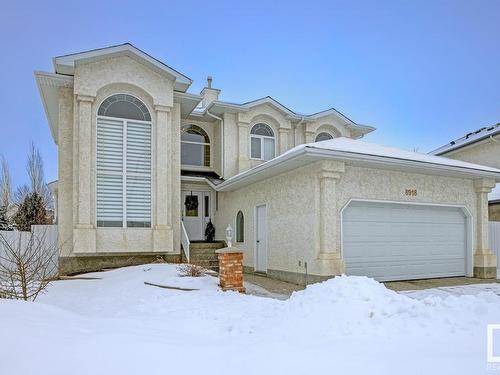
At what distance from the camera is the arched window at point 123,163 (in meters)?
12.1

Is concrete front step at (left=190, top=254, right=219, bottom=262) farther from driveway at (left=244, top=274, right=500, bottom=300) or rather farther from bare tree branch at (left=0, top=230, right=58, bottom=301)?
bare tree branch at (left=0, top=230, right=58, bottom=301)

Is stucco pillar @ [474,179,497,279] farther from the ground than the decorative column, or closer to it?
closer to it

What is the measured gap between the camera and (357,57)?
845 inches

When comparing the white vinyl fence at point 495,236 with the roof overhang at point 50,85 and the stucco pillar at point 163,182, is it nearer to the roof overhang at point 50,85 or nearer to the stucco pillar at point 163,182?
the stucco pillar at point 163,182

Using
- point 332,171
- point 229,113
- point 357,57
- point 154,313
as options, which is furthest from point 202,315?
point 357,57

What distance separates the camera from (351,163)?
402 inches

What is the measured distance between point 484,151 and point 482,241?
9509 mm

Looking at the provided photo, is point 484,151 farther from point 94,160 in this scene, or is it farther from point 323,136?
point 94,160

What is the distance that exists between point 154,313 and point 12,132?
160 feet

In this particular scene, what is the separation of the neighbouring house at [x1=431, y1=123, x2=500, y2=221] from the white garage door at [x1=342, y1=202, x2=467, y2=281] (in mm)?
6681

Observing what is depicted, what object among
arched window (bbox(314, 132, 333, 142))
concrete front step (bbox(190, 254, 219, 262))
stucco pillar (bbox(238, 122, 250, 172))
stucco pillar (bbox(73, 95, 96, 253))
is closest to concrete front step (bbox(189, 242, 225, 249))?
concrete front step (bbox(190, 254, 219, 262))

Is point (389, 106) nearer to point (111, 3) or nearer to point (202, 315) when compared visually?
point (111, 3)

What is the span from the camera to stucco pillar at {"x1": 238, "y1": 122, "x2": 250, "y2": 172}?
15984 millimetres

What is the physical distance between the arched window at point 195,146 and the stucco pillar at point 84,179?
5246mm
